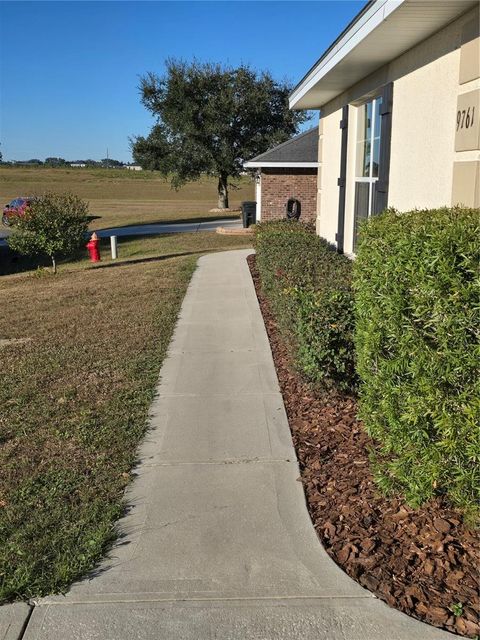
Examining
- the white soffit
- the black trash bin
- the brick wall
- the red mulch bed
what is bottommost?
the red mulch bed

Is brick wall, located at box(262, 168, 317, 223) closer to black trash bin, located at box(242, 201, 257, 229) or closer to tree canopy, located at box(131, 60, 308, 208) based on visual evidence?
black trash bin, located at box(242, 201, 257, 229)

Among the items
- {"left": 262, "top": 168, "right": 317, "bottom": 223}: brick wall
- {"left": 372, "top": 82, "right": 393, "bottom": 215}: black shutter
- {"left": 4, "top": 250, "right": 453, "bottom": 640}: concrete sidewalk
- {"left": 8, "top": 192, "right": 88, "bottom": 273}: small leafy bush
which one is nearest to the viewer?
{"left": 4, "top": 250, "right": 453, "bottom": 640}: concrete sidewalk

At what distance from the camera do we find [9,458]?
4.36 meters

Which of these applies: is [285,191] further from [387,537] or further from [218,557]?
[218,557]

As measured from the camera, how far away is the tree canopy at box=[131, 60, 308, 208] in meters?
32.5

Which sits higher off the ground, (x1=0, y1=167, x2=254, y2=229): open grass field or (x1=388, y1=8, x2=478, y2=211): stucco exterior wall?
(x1=388, y1=8, x2=478, y2=211): stucco exterior wall

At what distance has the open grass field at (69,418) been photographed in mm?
3271

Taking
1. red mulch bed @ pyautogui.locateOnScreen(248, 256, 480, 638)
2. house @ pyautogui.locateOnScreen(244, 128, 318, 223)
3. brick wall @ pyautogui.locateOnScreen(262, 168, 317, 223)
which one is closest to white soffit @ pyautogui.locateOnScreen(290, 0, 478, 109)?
red mulch bed @ pyautogui.locateOnScreen(248, 256, 480, 638)

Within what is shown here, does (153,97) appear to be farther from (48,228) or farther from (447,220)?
(447,220)

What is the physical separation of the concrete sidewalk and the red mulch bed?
10 cm

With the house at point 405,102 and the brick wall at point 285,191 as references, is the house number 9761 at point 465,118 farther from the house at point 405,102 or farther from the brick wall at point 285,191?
the brick wall at point 285,191

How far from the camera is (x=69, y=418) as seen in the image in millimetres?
5066

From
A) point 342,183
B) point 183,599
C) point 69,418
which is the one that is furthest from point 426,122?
point 183,599

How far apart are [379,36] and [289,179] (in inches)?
565
